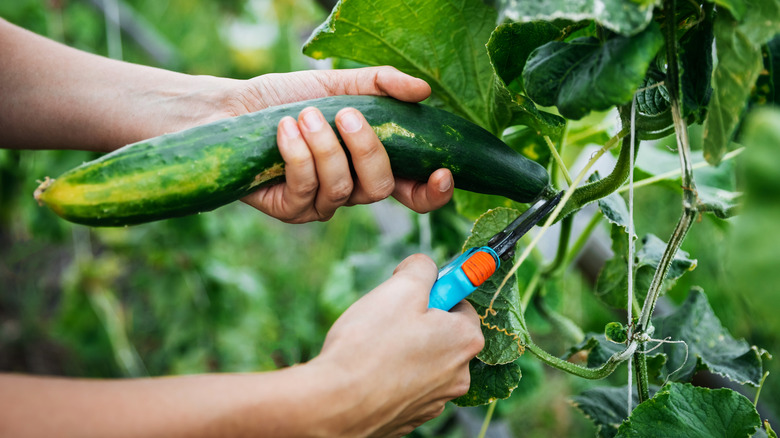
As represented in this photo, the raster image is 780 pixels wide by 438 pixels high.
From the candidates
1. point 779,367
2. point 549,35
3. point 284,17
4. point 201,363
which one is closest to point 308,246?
point 201,363

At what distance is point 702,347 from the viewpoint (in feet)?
2.58

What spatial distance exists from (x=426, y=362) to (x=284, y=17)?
3.13 m

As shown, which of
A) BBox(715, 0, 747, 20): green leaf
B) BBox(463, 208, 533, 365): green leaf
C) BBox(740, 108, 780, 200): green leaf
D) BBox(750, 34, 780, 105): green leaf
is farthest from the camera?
BBox(463, 208, 533, 365): green leaf

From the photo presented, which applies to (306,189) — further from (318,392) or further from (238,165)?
(318,392)

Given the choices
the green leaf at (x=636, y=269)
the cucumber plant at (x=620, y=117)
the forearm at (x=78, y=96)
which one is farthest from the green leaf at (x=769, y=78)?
the forearm at (x=78, y=96)

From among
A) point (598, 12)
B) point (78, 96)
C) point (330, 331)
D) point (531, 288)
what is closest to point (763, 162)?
point (598, 12)

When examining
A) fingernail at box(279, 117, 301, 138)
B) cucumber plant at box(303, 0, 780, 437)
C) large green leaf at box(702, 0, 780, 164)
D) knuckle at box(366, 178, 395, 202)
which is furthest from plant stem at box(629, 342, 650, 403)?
fingernail at box(279, 117, 301, 138)

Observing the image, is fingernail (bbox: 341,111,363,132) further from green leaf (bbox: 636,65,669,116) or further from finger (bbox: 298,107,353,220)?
green leaf (bbox: 636,65,669,116)

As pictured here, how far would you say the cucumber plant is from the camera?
46 centimetres

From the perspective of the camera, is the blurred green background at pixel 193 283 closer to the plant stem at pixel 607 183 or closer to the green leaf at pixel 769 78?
→ the plant stem at pixel 607 183

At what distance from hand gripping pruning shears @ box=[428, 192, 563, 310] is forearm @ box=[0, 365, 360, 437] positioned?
0.56 feet

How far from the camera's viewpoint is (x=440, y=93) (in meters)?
0.79

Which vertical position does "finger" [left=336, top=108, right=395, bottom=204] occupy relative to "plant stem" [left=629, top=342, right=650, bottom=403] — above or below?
above

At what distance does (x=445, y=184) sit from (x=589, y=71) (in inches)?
8.9
